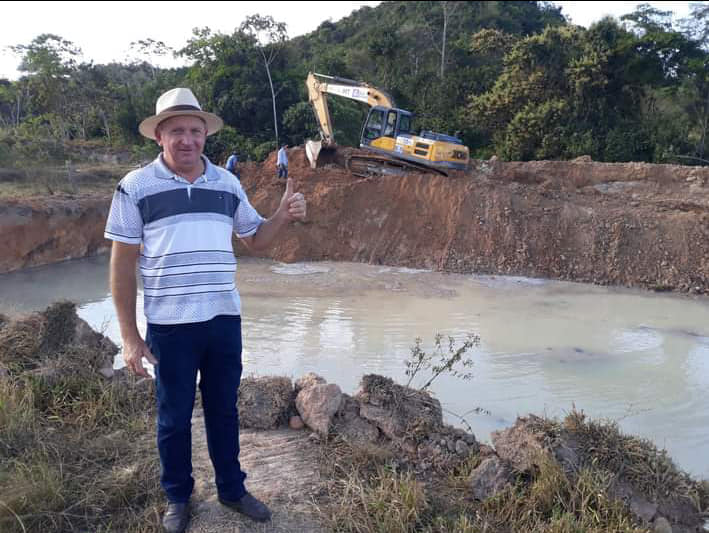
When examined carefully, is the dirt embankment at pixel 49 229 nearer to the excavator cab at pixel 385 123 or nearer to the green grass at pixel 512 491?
the excavator cab at pixel 385 123

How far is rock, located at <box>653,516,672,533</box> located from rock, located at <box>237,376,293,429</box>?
2.03 m

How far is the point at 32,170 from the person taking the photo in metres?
13.8

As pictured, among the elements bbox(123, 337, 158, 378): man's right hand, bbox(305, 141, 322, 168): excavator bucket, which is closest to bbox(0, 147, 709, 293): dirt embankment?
bbox(305, 141, 322, 168): excavator bucket

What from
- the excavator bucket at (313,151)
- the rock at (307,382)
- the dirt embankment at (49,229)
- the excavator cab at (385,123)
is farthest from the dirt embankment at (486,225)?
the rock at (307,382)

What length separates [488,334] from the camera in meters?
6.98

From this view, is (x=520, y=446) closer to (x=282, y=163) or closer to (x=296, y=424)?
(x=296, y=424)

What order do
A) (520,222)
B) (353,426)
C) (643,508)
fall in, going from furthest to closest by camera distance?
(520,222)
(353,426)
(643,508)

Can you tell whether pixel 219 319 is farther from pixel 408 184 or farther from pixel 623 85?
pixel 623 85

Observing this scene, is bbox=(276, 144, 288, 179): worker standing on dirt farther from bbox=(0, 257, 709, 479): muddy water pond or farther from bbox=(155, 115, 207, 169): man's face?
bbox=(155, 115, 207, 169): man's face

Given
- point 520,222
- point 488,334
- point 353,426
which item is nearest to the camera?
point 353,426

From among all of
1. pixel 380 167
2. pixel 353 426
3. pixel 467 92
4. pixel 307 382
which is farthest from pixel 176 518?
pixel 467 92

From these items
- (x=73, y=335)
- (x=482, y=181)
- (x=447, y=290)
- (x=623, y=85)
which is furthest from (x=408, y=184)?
(x=623, y=85)

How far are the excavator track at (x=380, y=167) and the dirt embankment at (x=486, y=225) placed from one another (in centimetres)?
46

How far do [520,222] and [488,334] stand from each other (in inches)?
174
